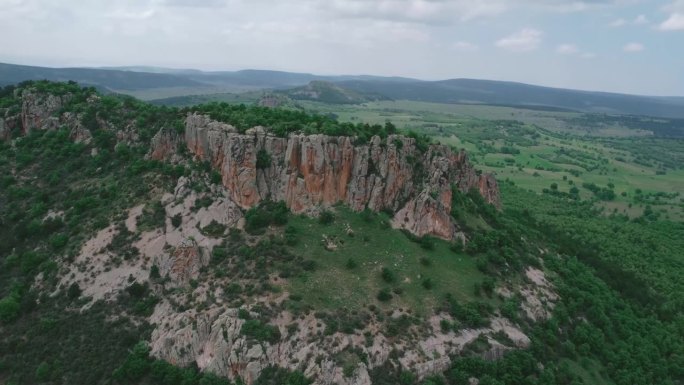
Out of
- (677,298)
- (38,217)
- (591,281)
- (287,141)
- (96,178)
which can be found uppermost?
(287,141)

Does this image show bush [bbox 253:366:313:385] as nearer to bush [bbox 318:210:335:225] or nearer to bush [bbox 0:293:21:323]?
bush [bbox 318:210:335:225]

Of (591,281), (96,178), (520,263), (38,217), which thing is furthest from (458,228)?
(38,217)

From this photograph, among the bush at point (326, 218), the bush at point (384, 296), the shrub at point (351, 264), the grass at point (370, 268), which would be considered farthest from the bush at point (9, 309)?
the bush at point (384, 296)

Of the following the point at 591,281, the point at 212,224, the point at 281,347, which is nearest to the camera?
the point at 281,347

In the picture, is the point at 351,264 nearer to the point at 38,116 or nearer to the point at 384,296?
the point at 384,296

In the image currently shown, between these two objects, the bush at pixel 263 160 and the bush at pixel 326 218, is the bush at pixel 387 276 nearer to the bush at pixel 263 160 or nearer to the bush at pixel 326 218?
the bush at pixel 326 218

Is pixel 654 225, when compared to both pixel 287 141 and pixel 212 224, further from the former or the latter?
pixel 212 224
